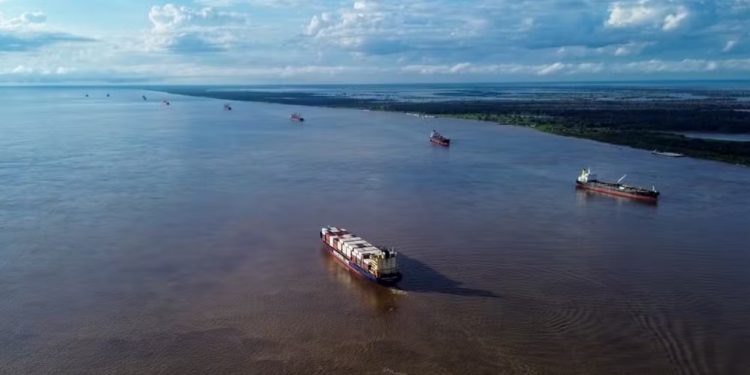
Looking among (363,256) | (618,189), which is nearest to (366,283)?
(363,256)


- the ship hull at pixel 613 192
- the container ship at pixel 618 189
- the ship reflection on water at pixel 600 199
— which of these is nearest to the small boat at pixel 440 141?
the container ship at pixel 618 189

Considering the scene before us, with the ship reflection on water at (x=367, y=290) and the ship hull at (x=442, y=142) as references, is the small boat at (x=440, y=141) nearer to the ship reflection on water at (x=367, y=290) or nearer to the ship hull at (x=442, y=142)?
the ship hull at (x=442, y=142)

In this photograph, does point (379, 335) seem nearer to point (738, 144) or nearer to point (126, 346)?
point (126, 346)

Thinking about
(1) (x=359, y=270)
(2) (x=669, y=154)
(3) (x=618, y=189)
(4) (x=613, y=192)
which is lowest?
(1) (x=359, y=270)

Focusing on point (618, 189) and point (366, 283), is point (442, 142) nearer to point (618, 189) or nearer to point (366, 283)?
point (618, 189)

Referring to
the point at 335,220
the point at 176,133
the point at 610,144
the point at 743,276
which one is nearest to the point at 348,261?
the point at 335,220

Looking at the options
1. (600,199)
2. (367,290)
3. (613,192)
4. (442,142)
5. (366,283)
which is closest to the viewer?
(367,290)

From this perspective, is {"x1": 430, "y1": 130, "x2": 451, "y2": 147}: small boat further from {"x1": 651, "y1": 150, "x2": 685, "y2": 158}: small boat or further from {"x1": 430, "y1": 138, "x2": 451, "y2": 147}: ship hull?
{"x1": 651, "y1": 150, "x2": 685, "y2": 158}: small boat
